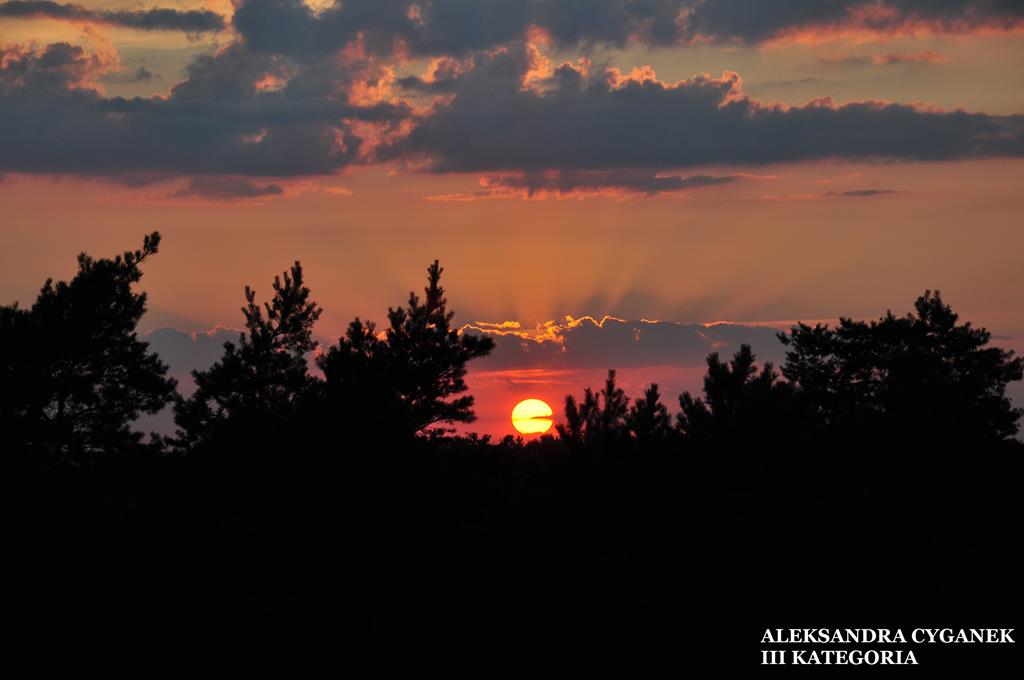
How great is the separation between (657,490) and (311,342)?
30599 mm

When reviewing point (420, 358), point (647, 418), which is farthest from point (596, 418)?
point (420, 358)

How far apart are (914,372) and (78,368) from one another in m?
37.2

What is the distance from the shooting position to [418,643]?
2080 centimetres

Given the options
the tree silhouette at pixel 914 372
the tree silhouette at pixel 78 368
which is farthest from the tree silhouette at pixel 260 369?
the tree silhouette at pixel 914 372

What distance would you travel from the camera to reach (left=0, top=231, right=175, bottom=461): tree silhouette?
151 feet

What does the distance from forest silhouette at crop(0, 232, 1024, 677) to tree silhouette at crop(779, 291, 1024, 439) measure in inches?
165

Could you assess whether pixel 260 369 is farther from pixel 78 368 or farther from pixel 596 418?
pixel 596 418

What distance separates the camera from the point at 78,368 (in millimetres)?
47938

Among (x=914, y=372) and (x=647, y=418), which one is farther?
(x=914, y=372)

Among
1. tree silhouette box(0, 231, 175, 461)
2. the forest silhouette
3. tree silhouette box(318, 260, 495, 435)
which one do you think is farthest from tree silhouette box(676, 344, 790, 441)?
tree silhouette box(0, 231, 175, 461)

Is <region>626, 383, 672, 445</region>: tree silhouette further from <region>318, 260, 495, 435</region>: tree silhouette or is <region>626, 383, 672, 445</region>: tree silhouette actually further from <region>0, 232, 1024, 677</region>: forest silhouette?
<region>318, 260, 495, 435</region>: tree silhouette

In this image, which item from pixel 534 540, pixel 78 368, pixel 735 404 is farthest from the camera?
pixel 78 368

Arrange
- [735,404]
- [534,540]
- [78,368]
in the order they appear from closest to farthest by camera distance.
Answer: [534,540]
[735,404]
[78,368]

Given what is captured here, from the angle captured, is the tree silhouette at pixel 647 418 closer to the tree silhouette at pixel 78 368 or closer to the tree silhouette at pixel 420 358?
the tree silhouette at pixel 420 358
